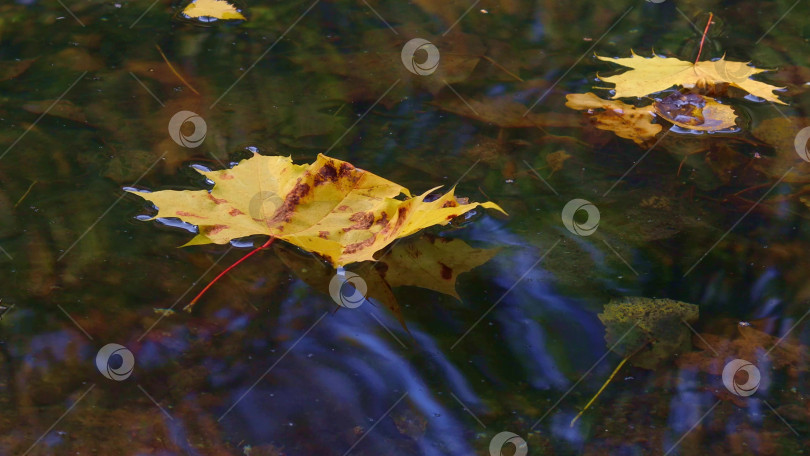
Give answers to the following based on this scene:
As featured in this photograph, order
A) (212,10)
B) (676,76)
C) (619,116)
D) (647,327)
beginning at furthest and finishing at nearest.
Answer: (212,10) → (676,76) → (619,116) → (647,327)

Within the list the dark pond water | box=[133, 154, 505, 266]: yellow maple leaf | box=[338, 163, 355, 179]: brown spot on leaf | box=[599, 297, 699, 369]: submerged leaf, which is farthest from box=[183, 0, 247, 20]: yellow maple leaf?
box=[599, 297, 699, 369]: submerged leaf

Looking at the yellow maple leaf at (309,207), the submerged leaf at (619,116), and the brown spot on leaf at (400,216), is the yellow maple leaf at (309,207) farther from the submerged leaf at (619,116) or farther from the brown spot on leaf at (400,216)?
the submerged leaf at (619,116)

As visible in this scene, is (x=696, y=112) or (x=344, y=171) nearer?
(x=344, y=171)

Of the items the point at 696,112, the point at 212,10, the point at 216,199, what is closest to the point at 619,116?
the point at 696,112

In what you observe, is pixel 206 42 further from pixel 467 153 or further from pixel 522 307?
pixel 522 307

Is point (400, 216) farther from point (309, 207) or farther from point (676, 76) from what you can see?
point (676, 76)

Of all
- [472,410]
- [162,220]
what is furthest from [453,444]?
[162,220]

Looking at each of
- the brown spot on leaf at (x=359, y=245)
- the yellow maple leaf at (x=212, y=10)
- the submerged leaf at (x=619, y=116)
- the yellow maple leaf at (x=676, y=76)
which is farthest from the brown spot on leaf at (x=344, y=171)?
the yellow maple leaf at (x=212, y=10)

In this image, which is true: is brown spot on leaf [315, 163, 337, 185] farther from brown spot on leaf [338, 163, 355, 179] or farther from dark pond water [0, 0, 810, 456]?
dark pond water [0, 0, 810, 456]
